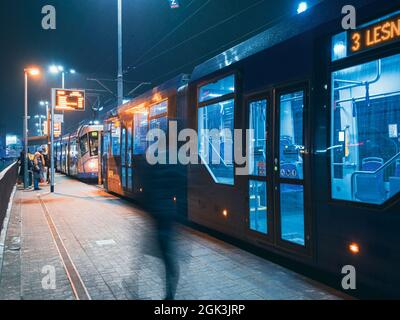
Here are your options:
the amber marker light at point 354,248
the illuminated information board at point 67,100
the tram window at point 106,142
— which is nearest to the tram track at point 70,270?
the amber marker light at point 354,248

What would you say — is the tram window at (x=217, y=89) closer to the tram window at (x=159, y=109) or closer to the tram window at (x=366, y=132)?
the tram window at (x=159, y=109)

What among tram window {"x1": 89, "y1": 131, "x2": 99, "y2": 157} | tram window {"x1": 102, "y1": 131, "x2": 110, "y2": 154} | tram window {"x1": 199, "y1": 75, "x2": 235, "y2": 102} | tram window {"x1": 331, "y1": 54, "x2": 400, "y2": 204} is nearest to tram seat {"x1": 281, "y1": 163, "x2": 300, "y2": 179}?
tram window {"x1": 331, "y1": 54, "x2": 400, "y2": 204}

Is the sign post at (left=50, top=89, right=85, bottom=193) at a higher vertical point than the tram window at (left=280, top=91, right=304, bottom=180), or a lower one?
higher

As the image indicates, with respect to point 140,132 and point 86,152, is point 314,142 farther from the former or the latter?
point 86,152

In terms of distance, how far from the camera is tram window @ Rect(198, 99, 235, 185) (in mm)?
6570

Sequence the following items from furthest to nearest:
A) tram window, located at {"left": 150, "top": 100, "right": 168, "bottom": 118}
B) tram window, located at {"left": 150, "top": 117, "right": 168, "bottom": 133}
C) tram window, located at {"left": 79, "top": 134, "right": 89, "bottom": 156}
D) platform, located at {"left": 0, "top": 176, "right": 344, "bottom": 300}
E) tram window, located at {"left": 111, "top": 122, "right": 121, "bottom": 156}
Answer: tram window, located at {"left": 79, "top": 134, "right": 89, "bottom": 156} → tram window, located at {"left": 111, "top": 122, "right": 121, "bottom": 156} → tram window, located at {"left": 150, "top": 100, "right": 168, "bottom": 118} → tram window, located at {"left": 150, "top": 117, "right": 168, "bottom": 133} → platform, located at {"left": 0, "top": 176, "right": 344, "bottom": 300}

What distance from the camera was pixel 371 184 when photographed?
4051 mm

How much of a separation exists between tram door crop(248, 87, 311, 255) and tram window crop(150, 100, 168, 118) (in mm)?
3725

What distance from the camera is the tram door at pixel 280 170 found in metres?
4.91

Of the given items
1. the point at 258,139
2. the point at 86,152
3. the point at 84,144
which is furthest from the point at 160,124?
the point at 84,144

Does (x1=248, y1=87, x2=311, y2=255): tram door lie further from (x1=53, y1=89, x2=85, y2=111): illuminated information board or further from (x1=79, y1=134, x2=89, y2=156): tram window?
(x1=79, y1=134, x2=89, y2=156): tram window
